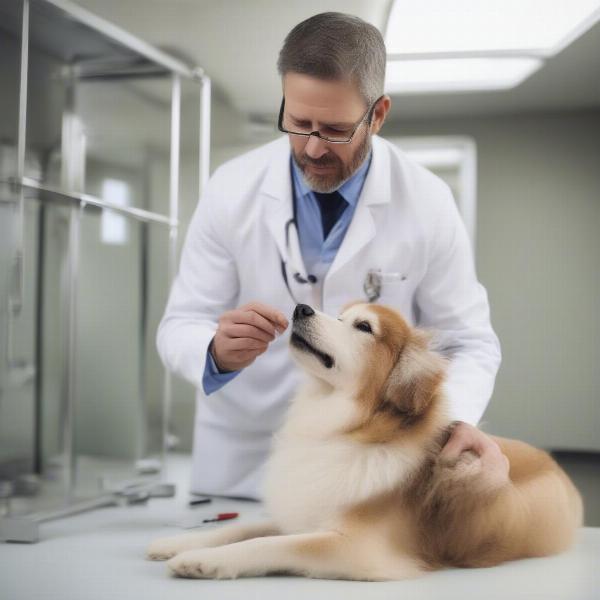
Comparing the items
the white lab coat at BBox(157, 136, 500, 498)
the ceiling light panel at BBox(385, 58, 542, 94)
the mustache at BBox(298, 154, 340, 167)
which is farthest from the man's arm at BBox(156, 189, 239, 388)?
the ceiling light panel at BBox(385, 58, 542, 94)

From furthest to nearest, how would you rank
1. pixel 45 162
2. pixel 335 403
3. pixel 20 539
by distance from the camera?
pixel 45 162, pixel 20 539, pixel 335 403

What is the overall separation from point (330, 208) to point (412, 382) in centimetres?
43

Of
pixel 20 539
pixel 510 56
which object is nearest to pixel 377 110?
pixel 510 56

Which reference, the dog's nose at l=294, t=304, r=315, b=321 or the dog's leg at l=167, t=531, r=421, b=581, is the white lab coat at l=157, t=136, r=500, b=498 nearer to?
the dog's nose at l=294, t=304, r=315, b=321

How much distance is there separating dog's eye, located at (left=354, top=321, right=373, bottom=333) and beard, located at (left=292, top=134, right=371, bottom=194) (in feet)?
0.88

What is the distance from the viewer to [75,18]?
64.5 inches

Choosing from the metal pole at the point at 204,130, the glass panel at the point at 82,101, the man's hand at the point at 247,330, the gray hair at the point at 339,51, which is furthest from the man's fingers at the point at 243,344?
the glass panel at the point at 82,101

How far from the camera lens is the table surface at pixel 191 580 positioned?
1.04 m

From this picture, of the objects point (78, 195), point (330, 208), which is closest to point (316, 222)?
point (330, 208)

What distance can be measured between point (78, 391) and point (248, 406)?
44.1 inches

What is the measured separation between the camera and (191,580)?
3.58ft

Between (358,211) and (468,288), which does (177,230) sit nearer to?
(358,211)

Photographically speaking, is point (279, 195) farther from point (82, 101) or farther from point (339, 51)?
point (82, 101)

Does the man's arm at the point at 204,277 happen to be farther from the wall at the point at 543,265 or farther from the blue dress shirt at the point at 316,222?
the wall at the point at 543,265
